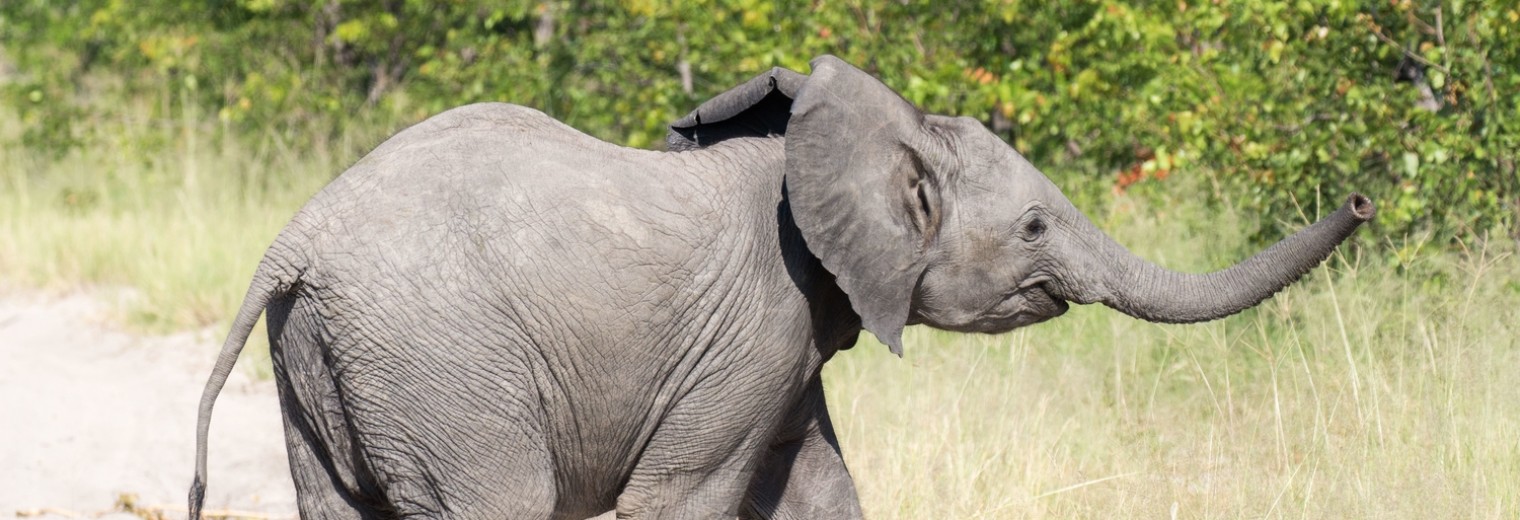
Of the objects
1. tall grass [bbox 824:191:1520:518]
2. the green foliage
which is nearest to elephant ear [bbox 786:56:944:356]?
tall grass [bbox 824:191:1520:518]

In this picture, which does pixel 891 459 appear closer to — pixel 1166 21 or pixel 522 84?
pixel 1166 21

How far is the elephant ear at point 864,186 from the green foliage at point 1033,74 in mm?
3001

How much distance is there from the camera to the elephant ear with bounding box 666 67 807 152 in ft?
14.6

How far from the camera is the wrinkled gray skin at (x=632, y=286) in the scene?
12.8ft

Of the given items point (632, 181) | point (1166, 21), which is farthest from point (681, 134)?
point (1166, 21)

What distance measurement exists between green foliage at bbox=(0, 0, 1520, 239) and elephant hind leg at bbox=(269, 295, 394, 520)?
4.04 metres

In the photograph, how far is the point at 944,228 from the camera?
4336mm

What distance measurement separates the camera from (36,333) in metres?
9.64

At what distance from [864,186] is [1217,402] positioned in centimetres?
274

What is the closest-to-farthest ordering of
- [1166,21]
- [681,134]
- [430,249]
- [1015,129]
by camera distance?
[430,249]
[681,134]
[1166,21]
[1015,129]

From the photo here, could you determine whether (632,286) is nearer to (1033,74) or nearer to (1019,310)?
(1019,310)

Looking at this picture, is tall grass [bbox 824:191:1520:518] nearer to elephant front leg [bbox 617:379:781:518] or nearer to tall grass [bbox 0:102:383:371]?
elephant front leg [bbox 617:379:781:518]

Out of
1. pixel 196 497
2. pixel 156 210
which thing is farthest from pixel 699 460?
pixel 156 210

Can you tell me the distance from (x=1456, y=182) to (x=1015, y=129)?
Answer: 267 cm
